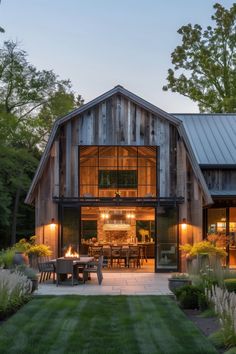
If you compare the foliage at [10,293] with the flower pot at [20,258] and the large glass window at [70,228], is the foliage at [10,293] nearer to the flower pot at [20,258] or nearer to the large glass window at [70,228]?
the flower pot at [20,258]

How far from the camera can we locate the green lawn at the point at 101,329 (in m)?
8.70

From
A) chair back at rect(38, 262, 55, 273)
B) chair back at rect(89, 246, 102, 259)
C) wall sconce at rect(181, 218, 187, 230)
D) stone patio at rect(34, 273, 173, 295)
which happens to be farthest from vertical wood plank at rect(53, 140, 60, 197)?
wall sconce at rect(181, 218, 187, 230)

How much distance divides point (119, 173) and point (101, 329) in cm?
1494

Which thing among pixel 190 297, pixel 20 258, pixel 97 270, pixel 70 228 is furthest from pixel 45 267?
pixel 190 297

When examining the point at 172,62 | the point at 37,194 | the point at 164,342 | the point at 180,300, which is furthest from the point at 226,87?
the point at 164,342

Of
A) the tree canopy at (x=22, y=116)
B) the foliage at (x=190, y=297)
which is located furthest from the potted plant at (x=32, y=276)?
the tree canopy at (x=22, y=116)

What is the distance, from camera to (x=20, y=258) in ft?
64.5

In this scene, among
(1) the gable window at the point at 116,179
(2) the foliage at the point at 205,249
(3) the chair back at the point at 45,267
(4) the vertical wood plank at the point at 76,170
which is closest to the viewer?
(3) the chair back at the point at 45,267

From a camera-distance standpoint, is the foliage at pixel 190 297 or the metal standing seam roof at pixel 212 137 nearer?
the foliage at pixel 190 297

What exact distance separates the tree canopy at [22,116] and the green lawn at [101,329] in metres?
22.8

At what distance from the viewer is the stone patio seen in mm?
16250

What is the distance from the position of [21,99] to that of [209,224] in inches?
741

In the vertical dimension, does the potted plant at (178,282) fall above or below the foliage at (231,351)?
above

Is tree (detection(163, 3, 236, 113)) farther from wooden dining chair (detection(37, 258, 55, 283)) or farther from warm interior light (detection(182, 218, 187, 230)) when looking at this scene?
wooden dining chair (detection(37, 258, 55, 283))
